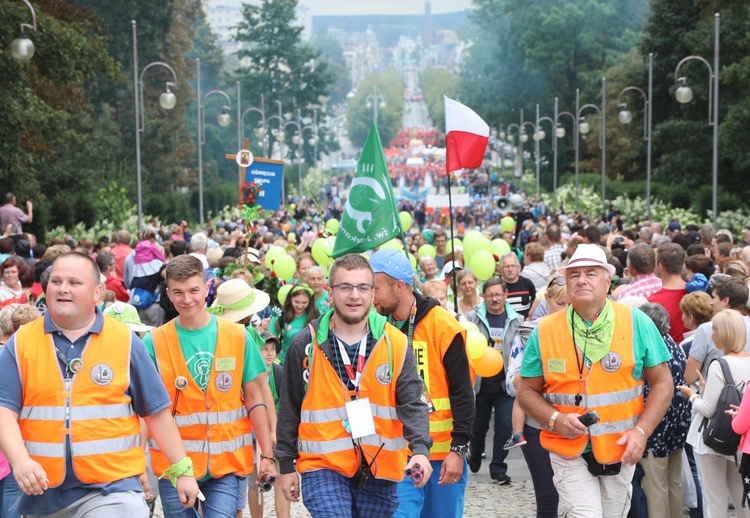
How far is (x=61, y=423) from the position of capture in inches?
205

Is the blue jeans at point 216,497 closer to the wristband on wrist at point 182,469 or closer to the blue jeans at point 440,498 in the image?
the wristband on wrist at point 182,469

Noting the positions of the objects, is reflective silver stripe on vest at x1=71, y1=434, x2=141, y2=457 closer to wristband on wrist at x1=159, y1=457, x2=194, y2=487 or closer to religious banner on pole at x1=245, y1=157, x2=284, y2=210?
wristband on wrist at x1=159, y1=457, x2=194, y2=487

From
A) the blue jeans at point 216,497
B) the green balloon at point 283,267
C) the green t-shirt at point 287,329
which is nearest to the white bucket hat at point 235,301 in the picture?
the blue jeans at point 216,497


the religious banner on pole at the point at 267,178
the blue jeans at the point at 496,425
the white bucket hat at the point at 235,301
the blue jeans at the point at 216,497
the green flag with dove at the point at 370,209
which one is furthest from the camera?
the religious banner on pole at the point at 267,178

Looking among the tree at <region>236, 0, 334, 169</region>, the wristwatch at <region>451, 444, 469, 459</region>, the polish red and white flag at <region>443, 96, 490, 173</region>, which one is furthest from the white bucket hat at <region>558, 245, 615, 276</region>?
the tree at <region>236, 0, 334, 169</region>

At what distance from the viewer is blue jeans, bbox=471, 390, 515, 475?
35.2ft

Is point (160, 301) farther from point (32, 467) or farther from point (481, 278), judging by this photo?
point (32, 467)

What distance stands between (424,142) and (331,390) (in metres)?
173

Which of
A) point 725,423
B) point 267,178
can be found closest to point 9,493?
point 725,423

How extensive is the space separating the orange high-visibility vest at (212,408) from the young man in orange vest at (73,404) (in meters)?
0.89

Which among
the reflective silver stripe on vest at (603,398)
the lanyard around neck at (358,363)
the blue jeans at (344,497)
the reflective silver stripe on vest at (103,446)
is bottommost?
the blue jeans at (344,497)

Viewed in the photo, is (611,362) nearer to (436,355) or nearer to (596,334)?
(596,334)

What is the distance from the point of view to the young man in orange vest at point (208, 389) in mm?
6242

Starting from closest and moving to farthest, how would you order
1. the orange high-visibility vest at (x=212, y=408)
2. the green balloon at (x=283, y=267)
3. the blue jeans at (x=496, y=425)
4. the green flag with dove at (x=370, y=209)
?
the orange high-visibility vest at (x=212, y=408), the green flag with dove at (x=370, y=209), the blue jeans at (x=496, y=425), the green balloon at (x=283, y=267)
